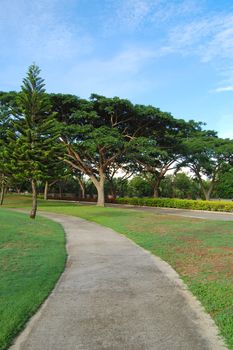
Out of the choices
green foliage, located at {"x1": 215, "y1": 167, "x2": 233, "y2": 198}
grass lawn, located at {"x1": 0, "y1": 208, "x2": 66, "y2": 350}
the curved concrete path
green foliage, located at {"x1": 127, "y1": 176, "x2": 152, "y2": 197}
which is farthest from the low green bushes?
green foliage, located at {"x1": 127, "y1": 176, "x2": 152, "y2": 197}

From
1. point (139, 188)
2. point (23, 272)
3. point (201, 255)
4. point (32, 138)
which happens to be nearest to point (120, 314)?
point (23, 272)

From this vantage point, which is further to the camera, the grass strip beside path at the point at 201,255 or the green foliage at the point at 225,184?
the green foliage at the point at 225,184

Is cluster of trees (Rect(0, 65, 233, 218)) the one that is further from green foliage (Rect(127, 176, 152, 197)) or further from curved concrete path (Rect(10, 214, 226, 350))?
green foliage (Rect(127, 176, 152, 197))

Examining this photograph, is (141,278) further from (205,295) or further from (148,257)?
(148,257)

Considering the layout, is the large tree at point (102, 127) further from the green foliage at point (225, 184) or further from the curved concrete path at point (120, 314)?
the curved concrete path at point (120, 314)

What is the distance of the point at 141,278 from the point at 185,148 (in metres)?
32.5

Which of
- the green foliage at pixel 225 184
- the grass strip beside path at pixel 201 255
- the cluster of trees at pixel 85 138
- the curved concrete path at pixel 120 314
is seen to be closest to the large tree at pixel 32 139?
the cluster of trees at pixel 85 138

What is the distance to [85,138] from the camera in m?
→ 32.9

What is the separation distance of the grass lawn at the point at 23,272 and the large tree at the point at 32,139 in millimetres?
8629

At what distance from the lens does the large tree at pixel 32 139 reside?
2200 centimetres

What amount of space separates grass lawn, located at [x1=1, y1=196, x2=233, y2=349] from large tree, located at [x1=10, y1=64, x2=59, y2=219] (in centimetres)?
593

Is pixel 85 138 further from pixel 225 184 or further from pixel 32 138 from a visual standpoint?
pixel 225 184

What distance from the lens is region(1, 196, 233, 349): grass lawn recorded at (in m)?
5.69

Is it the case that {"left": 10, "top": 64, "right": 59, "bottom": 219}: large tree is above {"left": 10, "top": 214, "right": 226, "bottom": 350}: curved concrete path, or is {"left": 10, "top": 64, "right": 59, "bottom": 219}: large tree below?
above
